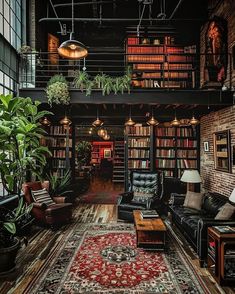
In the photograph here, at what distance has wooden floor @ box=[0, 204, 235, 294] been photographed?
2.96 meters

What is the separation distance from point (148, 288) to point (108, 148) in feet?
45.0

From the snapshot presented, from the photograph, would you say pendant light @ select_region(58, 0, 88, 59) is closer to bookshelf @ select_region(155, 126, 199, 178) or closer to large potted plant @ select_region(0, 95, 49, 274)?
large potted plant @ select_region(0, 95, 49, 274)

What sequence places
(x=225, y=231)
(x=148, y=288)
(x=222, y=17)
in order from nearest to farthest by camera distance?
1. (x=148, y=288)
2. (x=225, y=231)
3. (x=222, y=17)

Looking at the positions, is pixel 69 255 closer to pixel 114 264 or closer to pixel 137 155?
pixel 114 264

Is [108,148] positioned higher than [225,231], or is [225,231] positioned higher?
[108,148]

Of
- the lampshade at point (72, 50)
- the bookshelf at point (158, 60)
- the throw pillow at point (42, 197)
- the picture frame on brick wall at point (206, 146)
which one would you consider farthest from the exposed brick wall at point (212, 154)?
the throw pillow at point (42, 197)

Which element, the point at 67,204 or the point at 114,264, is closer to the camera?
the point at 114,264

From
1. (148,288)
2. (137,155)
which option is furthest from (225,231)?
(137,155)

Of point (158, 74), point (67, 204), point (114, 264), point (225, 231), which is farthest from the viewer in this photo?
point (158, 74)

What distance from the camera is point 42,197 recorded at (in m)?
5.44

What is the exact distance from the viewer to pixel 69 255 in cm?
382

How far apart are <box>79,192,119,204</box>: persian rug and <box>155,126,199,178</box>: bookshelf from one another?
6.36 ft

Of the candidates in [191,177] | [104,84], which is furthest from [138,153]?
[104,84]

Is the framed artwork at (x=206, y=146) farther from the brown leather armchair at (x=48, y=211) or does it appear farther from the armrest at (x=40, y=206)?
the armrest at (x=40, y=206)
